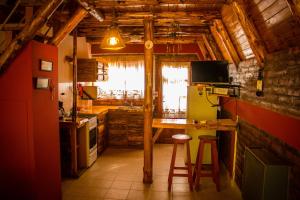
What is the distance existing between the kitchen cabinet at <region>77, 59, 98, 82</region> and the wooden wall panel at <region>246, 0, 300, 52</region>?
3746 mm

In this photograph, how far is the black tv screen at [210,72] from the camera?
4938 millimetres

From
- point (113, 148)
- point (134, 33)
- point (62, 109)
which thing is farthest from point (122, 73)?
point (62, 109)

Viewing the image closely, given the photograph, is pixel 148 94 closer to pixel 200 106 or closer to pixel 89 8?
pixel 200 106

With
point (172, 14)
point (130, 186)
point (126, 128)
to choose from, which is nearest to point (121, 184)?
point (130, 186)

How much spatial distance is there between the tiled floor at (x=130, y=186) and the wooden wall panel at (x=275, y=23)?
2.46 metres

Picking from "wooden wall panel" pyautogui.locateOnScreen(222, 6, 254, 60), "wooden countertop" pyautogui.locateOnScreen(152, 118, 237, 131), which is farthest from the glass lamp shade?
"wooden wall panel" pyautogui.locateOnScreen(222, 6, 254, 60)

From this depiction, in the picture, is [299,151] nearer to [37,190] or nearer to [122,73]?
[37,190]

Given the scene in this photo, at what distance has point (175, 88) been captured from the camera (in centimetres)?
755

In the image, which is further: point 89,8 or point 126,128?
point 126,128

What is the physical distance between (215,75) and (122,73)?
3361 millimetres

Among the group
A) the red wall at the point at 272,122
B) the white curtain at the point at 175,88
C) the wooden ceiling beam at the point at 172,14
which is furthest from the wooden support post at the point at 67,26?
the white curtain at the point at 175,88

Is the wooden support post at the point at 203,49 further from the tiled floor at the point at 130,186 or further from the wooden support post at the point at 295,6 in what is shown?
the wooden support post at the point at 295,6

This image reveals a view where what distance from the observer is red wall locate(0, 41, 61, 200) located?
2904 millimetres

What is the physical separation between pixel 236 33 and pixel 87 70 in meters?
3.42
